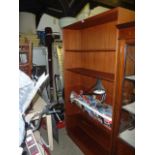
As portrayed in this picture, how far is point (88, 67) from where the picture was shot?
2719 mm

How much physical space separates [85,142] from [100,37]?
1.57 metres

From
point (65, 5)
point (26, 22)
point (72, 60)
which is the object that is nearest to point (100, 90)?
point (72, 60)

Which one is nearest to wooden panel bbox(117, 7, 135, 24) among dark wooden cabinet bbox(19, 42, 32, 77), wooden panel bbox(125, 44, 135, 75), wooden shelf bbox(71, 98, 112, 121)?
wooden panel bbox(125, 44, 135, 75)

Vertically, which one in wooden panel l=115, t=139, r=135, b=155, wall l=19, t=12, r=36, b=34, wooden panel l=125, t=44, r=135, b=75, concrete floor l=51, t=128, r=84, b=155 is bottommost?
concrete floor l=51, t=128, r=84, b=155

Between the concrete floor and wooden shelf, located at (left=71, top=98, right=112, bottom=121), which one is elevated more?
wooden shelf, located at (left=71, top=98, right=112, bottom=121)

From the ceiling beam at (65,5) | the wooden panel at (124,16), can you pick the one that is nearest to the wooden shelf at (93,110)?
the wooden panel at (124,16)

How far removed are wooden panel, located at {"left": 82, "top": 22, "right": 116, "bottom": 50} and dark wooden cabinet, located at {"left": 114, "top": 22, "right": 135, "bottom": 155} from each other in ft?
2.16

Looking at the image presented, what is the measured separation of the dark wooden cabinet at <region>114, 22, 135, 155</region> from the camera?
1474 millimetres

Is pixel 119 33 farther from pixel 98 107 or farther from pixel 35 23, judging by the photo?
pixel 35 23

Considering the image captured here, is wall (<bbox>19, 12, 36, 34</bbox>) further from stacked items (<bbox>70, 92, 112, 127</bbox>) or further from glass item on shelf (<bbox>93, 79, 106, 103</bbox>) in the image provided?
glass item on shelf (<bbox>93, 79, 106, 103</bbox>)

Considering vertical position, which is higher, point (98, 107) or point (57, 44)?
point (57, 44)
